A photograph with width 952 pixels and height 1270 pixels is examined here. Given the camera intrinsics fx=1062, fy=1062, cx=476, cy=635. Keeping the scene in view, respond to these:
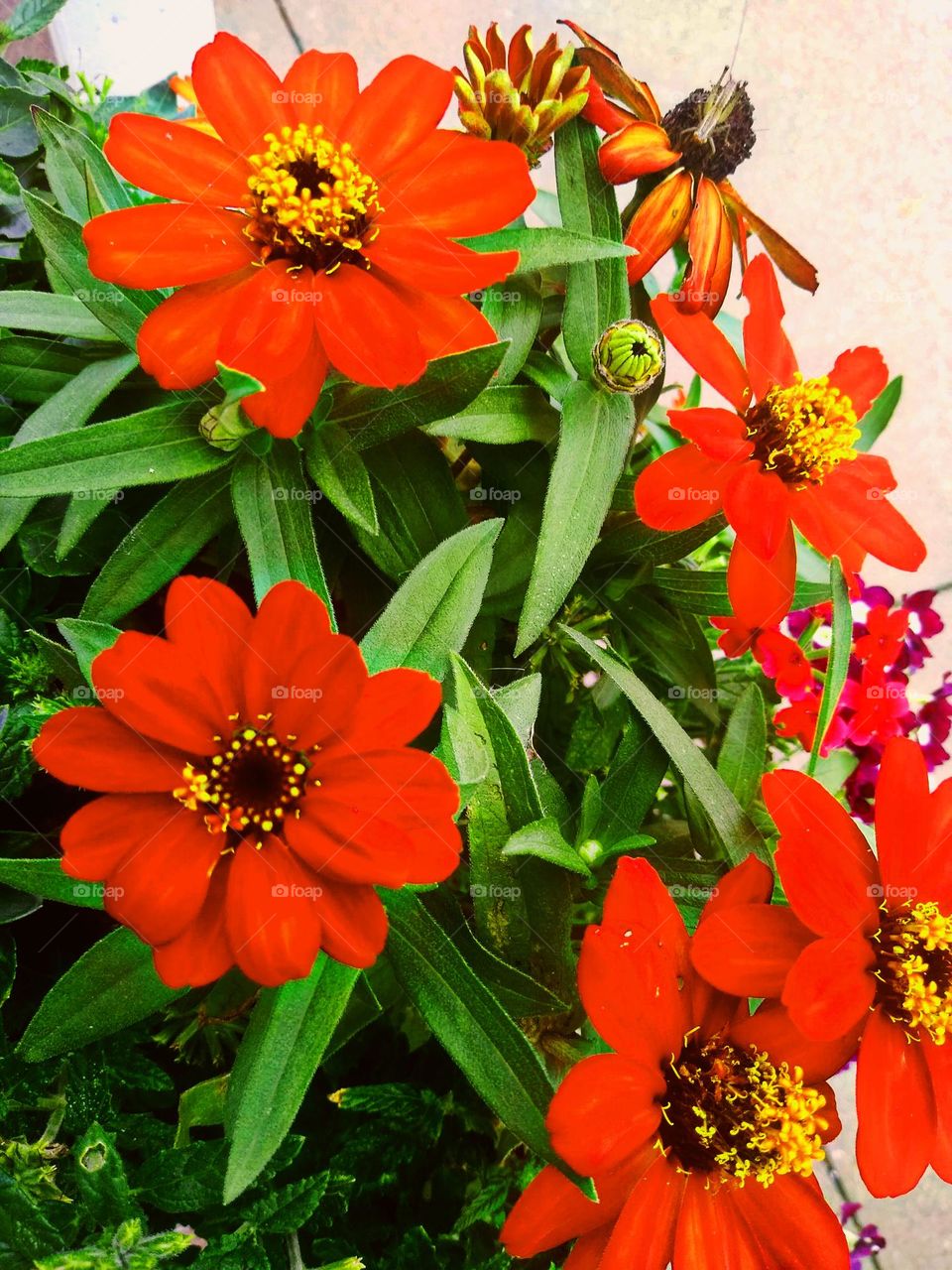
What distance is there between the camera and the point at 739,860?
527mm

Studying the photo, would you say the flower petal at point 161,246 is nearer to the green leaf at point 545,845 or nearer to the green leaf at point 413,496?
the green leaf at point 413,496

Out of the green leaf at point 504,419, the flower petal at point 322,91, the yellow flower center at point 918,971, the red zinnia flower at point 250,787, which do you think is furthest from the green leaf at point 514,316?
the yellow flower center at point 918,971

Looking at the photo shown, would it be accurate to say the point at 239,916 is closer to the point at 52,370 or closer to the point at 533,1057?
the point at 533,1057

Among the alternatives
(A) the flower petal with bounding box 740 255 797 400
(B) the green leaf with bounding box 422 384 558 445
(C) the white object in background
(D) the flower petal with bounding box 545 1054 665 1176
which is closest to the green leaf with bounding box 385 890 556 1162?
(D) the flower petal with bounding box 545 1054 665 1176

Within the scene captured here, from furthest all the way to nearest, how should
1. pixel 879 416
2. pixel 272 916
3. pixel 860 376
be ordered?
pixel 879 416
pixel 860 376
pixel 272 916

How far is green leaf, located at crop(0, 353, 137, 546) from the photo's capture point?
52 cm

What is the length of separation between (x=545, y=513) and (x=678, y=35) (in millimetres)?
967

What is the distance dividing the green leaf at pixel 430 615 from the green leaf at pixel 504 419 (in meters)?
0.07

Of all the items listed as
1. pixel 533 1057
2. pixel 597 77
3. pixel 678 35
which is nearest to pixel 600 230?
pixel 597 77

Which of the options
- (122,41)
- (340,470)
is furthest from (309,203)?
(122,41)

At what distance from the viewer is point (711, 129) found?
1.89 ft

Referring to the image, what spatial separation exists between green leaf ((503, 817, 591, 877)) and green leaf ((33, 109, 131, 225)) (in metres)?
0.38

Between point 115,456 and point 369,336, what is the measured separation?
5.0 inches

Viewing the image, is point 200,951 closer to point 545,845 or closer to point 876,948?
point 545,845
